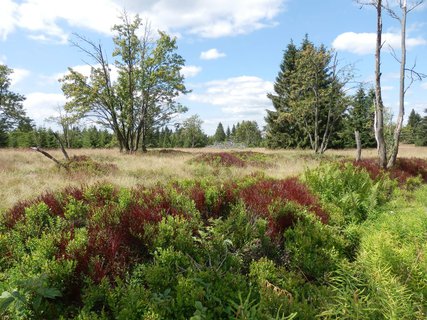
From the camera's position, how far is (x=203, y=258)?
11.8ft

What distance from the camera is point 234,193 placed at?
5.68 meters

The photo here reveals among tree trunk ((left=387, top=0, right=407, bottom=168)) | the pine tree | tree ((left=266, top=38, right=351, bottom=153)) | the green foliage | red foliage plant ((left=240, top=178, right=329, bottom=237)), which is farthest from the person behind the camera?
the pine tree

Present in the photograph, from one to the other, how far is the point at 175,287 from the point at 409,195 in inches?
327

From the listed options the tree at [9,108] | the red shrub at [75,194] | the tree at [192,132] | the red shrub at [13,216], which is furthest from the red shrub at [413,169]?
the tree at [192,132]

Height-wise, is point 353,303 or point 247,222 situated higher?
point 247,222

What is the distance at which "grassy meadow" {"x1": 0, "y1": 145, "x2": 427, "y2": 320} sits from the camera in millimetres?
2699

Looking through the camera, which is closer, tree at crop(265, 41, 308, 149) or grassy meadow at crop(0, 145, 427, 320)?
grassy meadow at crop(0, 145, 427, 320)

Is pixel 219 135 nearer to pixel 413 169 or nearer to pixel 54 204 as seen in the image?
pixel 413 169

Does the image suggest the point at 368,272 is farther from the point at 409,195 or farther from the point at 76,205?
the point at 409,195

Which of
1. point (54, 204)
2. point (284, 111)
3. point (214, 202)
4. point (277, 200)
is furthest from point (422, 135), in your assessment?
point (54, 204)

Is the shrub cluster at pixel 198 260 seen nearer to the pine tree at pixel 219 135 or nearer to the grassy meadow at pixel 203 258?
the grassy meadow at pixel 203 258

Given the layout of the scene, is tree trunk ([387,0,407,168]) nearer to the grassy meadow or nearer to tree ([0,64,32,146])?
the grassy meadow

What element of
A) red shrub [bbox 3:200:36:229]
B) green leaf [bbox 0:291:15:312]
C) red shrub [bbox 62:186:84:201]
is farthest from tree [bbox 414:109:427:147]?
green leaf [bbox 0:291:15:312]

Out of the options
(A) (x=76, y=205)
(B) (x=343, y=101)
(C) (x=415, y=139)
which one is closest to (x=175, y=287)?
(A) (x=76, y=205)
